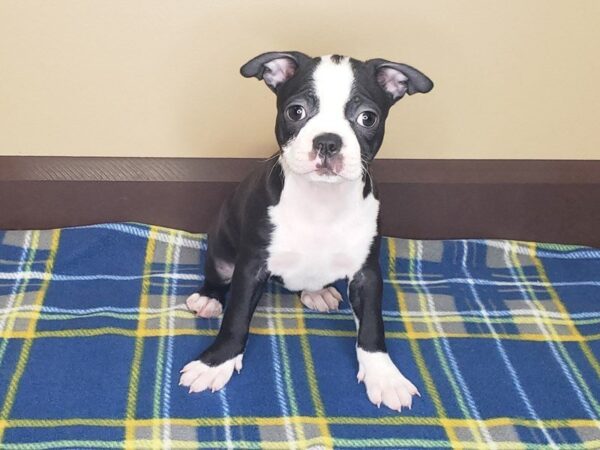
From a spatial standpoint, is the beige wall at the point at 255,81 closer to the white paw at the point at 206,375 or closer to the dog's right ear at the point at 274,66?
the dog's right ear at the point at 274,66

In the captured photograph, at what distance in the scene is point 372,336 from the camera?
5.87 feet

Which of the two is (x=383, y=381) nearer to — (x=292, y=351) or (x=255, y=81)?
(x=292, y=351)

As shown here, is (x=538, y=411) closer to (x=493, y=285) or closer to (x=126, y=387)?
(x=493, y=285)

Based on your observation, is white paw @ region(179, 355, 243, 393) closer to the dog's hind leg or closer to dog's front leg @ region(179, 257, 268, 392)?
dog's front leg @ region(179, 257, 268, 392)

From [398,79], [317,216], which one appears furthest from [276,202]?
[398,79]

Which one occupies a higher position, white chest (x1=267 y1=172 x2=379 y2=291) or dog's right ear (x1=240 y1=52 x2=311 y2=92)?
dog's right ear (x1=240 y1=52 x2=311 y2=92)

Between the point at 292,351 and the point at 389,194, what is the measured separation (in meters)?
0.62

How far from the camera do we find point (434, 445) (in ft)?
5.36

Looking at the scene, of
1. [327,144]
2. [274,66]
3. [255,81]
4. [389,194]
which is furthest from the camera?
[389,194]

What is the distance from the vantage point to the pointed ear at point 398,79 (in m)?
1.64

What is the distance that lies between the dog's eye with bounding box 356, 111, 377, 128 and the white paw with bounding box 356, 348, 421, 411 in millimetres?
531

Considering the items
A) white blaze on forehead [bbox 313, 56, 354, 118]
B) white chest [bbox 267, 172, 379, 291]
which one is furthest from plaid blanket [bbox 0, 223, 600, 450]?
white blaze on forehead [bbox 313, 56, 354, 118]

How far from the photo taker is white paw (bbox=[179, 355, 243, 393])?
1.73m

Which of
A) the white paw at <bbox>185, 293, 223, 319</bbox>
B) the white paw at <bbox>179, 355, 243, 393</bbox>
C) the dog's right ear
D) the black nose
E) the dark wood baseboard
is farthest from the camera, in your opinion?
the dark wood baseboard
